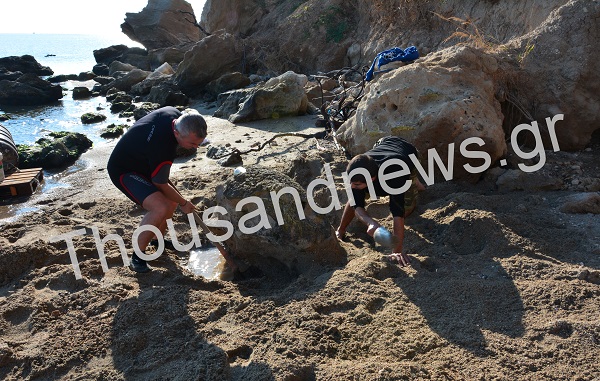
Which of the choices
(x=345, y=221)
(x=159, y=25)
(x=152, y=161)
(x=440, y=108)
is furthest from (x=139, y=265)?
(x=159, y=25)

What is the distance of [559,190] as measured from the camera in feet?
15.6

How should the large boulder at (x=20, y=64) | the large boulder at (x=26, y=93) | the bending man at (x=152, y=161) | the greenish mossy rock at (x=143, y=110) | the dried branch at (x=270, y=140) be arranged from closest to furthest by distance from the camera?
the bending man at (x=152, y=161) < the dried branch at (x=270, y=140) < the greenish mossy rock at (x=143, y=110) < the large boulder at (x=26, y=93) < the large boulder at (x=20, y=64)

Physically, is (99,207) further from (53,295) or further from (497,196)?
(497,196)

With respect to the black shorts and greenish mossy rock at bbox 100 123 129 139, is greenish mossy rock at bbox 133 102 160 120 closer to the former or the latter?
greenish mossy rock at bbox 100 123 129 139

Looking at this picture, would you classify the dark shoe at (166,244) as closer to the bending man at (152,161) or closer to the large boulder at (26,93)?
the bending man at (152,161)

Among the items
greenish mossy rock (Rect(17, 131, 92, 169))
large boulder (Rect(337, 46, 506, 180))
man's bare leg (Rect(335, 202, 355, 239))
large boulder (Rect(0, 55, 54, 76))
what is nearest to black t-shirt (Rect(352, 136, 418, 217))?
man's bare leg (Rect(335, 202, 355, 239))

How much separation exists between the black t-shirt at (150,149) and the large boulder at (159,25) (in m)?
24.8

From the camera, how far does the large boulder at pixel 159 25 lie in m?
27.3

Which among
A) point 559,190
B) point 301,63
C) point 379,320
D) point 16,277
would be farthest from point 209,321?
point 301,63

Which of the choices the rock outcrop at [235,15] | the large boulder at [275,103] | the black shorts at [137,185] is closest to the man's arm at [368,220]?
the black shorts at [137,185]

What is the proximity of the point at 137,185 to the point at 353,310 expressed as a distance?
1886 millimetres

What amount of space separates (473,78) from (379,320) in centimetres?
329

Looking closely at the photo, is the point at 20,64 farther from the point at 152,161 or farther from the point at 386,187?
the point at 386,187

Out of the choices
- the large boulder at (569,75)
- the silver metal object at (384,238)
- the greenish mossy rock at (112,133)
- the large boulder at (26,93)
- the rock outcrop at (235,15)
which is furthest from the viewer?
the rock outcrop at (235,15)
